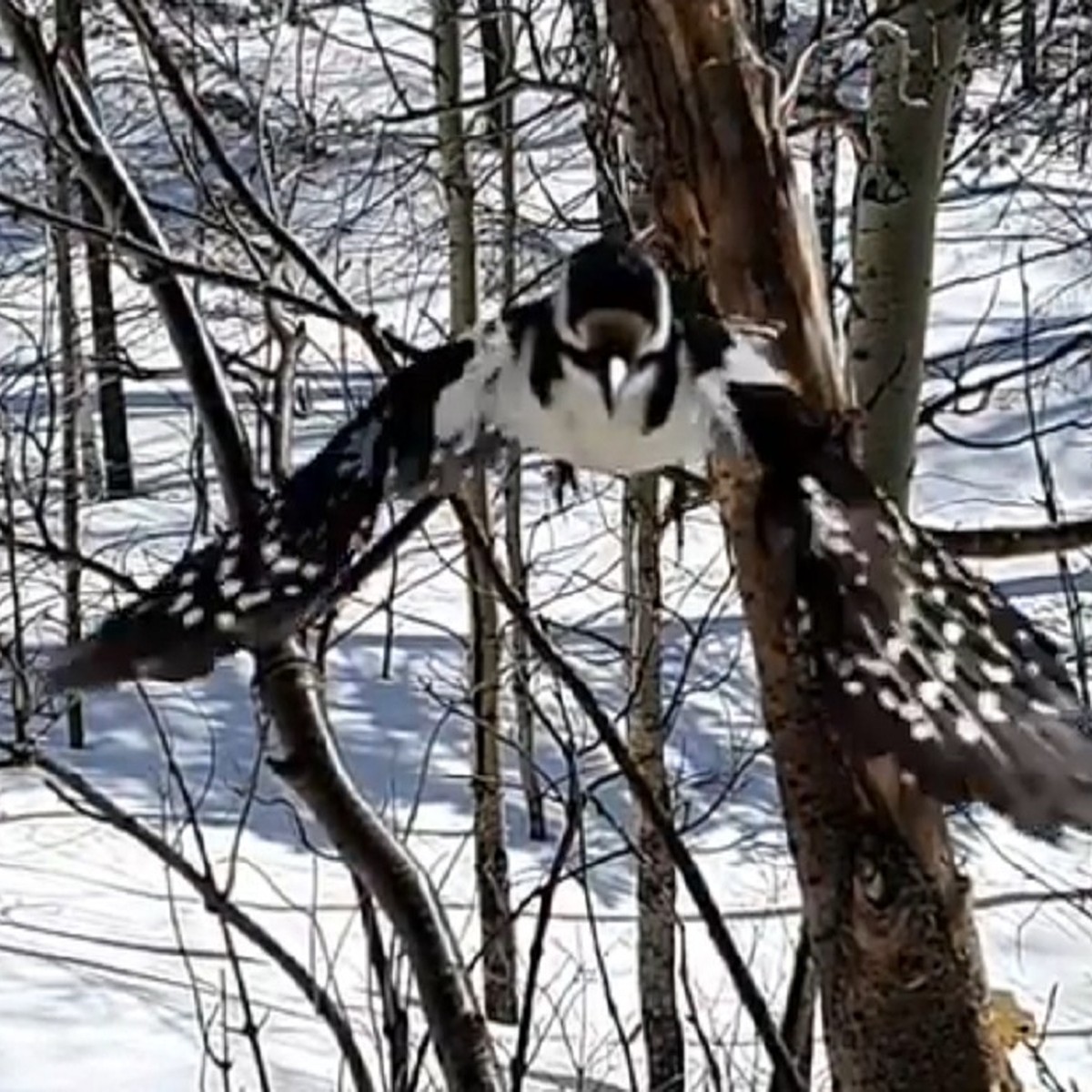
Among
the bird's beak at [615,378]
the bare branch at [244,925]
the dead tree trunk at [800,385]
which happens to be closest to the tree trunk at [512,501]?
the bare branch at [244,925]

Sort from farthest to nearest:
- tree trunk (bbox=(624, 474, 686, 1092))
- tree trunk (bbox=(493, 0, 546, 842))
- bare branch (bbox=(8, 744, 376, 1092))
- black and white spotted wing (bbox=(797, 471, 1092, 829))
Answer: tree trunk (bbox=(493, 0, 546, 842)) < tree trunk (bbox=(624, 474, 686, 1092)) < bare branch (bbox=(8, 744, 376, 1092)) < black and white spotted wing (bbox=(797, 471, 1092, 829))

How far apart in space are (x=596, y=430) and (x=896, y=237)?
871 mm

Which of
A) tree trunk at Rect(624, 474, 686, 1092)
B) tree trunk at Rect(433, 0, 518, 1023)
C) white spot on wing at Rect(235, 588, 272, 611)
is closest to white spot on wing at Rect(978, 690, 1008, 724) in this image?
white spot on wing at Rect(235, 588, 272, 611)

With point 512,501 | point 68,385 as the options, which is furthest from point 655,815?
point 68,385

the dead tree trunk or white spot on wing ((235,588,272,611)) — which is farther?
the dead tree trunk

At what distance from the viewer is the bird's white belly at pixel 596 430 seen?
1.08 meters

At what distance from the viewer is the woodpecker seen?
1.01 meters

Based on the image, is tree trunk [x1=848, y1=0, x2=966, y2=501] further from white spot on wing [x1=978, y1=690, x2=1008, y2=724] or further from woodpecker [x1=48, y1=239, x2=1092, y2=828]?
white spot on wing [x1=978, y1=690, x2=1008, y2=724]

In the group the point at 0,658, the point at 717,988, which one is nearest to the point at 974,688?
the point at 0,658

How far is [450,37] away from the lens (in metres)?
4.36

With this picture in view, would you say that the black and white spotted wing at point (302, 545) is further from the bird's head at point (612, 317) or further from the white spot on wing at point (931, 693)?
the white spot on wing at point (931, 693)

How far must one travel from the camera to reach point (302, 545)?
3.66ft

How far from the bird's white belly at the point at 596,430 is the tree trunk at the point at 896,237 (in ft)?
2.26

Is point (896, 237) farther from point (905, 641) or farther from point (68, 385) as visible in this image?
point (68, 385)
